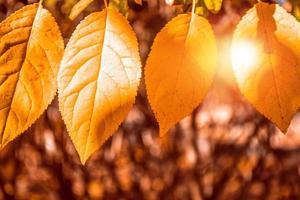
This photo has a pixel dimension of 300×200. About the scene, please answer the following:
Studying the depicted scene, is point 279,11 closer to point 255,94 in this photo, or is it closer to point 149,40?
point 255,94

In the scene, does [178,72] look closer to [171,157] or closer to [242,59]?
[242,59]

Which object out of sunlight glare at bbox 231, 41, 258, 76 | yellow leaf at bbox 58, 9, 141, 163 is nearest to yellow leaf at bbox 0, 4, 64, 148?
yellow leaf at bbox 58, 9, 141, 163

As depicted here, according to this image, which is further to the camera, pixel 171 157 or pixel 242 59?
pixel 171 157

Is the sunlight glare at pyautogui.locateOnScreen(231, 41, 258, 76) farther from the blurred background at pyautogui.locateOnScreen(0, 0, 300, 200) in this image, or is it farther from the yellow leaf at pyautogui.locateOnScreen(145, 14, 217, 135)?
the blurred background at pyautogui.locateOnScreen(0, 0, 300, 200)

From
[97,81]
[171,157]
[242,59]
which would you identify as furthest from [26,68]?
[171,157]

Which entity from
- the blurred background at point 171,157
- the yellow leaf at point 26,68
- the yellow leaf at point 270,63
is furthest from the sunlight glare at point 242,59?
the blurred background at point 171,157

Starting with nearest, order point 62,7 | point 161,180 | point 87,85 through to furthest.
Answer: point 87,85
point 62,7
point 161,180

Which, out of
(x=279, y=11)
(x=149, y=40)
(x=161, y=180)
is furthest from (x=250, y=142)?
(x=279, y=11)
